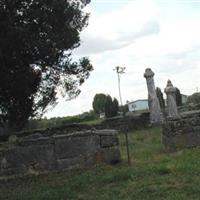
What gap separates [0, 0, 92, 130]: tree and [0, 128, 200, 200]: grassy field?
2137mm

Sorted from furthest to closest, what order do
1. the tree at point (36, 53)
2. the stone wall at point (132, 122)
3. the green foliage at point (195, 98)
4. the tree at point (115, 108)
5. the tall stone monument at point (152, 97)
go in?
the green foliage at point (195, 98), the tree at point (115, 108), the stone wall at point (132, 122), the tall stone monument at point (152, 97), the tree at point (36, 53)

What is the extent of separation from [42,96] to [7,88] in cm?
162

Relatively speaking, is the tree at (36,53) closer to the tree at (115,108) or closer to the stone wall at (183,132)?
the stone wall at (183,132)

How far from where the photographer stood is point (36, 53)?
1127cm

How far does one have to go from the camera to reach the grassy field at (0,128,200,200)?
810 centimetres

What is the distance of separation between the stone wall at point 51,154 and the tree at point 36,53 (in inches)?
48.4

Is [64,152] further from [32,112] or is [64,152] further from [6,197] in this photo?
[6,197]

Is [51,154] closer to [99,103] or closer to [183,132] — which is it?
[183,132]

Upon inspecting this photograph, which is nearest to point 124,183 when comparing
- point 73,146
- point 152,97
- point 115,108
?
point 73,146

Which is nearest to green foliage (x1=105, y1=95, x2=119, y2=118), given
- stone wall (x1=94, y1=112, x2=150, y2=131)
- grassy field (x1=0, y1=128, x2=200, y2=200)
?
stone wall (x1=94, y1=112, x2=150, y2=131)

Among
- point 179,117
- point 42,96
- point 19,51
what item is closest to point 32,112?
point 42,96

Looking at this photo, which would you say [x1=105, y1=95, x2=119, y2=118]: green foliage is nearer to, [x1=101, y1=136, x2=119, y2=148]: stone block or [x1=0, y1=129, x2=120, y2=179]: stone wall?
[x1=101, y1=136, x2=119, y2=148]: stone block

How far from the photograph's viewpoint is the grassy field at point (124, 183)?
810 cm

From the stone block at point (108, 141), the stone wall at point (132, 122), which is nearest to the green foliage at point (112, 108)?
the stone wall at point (132, 122)
